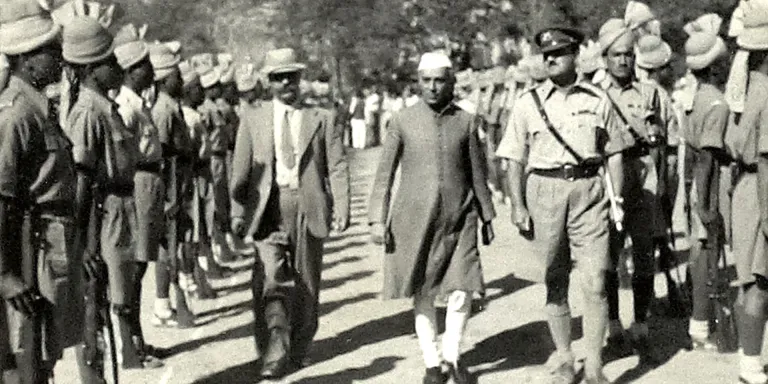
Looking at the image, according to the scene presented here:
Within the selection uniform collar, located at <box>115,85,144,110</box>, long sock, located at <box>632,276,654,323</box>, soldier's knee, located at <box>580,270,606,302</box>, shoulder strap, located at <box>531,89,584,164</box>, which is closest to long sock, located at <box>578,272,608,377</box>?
soldier's knee, located at <box>580,270,606,302</box>

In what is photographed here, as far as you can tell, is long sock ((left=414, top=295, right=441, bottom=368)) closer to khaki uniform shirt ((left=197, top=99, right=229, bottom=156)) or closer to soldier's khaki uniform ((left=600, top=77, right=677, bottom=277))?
soldier's khaki uniform ((left=600, top=77, right=677, bottom=277))

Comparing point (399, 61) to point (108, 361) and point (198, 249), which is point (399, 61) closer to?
point (198, 249)

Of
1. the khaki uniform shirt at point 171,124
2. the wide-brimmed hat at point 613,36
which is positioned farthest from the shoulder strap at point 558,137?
the khaki uniform shirt at point 171,124

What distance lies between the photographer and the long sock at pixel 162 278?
39.7 ft

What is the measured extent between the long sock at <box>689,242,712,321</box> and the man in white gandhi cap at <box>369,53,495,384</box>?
5.59ft

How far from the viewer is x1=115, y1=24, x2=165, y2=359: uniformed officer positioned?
10.4 metres

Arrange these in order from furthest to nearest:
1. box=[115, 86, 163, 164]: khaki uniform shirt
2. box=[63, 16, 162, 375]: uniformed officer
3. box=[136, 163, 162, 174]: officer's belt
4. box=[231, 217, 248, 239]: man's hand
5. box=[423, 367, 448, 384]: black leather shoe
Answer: box=[136, 163, 162, 174]: officer's belt, box=[115, 86, 163, 164]: khaki uniform shirt, box=[231, 217, 248, 239]: man's hand, box=[423, 367, 448, 384]: black leather shoe, box=[63, 16, 162, 375]: uniformed officer

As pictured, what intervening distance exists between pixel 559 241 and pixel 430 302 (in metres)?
0.98

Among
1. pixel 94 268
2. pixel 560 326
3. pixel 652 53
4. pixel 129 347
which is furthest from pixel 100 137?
pixel 652 53

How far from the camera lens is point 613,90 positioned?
420 inches

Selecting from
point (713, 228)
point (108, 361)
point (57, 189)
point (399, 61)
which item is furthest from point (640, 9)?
point (399, 61)

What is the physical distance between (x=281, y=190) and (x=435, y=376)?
1.75 metres

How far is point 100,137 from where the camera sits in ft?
29.2

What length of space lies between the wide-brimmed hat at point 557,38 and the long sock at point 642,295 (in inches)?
84.5
